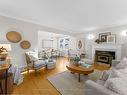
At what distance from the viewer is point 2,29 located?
12.1ft

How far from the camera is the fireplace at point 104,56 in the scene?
17.2 ft

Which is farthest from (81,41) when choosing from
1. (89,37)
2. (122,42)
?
(122,42)

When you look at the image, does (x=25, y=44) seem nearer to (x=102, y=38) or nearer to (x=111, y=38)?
(x=102, y=38)

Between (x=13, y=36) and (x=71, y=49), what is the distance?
5.63m

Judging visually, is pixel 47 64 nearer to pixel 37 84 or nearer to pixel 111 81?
pixel 37 84

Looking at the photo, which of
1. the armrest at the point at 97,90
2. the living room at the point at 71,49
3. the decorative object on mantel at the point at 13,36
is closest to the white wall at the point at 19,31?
the living room at the point at 71,49

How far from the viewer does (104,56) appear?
218 inches

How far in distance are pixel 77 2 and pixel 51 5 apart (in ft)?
2.52

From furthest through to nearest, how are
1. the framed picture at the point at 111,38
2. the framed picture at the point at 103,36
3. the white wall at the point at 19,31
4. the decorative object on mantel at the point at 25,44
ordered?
1. the framed picture at the point at 103,36
2. the framed picture at the point at 111,38
3. the decorative object on mantel at the point at 25,44
4. the white wall at the point at 19,31

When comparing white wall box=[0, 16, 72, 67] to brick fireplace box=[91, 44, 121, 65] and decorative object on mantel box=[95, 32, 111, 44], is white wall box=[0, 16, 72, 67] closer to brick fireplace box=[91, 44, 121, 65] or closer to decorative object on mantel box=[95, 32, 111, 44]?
decorative object on mantel box=[95, 32, 111, 44]

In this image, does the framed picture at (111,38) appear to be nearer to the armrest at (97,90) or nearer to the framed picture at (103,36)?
the framed picture at (103,36)

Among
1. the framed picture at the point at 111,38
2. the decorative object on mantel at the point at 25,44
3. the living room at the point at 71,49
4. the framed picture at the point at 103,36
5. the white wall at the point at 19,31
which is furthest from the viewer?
the framed picture at the point at 103,36

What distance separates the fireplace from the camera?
206 inches

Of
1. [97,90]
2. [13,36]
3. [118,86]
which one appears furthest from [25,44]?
[118,86]
